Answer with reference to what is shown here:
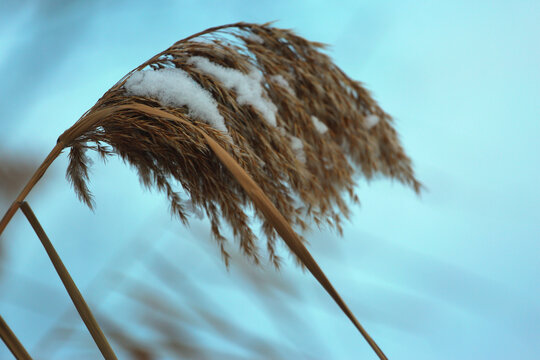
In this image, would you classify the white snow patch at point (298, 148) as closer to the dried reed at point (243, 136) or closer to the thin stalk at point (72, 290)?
the dried reed at point (243, 136)

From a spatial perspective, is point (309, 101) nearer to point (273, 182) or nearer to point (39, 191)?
point (273, 182)

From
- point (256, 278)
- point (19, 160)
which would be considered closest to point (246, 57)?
point (256, 278)

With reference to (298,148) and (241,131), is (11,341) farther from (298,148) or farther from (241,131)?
(298,148)

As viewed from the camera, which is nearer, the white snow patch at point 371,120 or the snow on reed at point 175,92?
the snow on reed at point 175,92

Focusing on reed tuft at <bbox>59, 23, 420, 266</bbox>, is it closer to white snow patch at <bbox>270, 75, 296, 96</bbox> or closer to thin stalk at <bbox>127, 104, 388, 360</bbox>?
white snow patch at <bbox>270, 75, 296, 96</bbox>

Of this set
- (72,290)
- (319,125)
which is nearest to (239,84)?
(319,125)

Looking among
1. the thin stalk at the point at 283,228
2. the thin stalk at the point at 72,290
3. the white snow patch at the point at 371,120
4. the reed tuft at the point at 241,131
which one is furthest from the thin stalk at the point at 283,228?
the white snow patch at the point at 371,120
